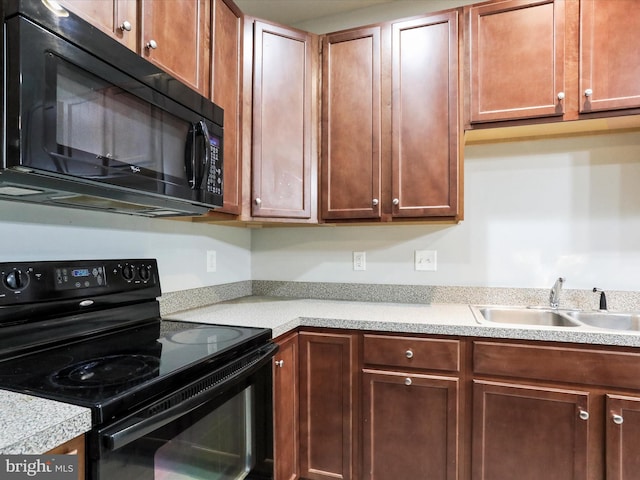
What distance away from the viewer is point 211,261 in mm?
2074

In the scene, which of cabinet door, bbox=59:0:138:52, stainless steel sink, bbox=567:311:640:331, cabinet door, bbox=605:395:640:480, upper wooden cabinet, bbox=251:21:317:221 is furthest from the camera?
upper wooden cabinet, bbox=251:21:317:221

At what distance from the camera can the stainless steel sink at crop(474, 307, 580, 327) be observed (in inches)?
71.6

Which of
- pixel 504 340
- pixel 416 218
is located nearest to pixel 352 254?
pixel 416 218

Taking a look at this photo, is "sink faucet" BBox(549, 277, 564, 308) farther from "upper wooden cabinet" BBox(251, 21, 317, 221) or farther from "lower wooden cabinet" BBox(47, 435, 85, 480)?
"lower wooden cabinet" BBox(47, 435, 85, 480)

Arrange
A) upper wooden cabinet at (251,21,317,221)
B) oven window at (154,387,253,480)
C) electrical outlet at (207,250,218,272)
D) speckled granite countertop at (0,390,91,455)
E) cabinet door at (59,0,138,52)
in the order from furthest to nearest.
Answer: electrical outlet at (207,250,218,272), upper wooden cabinet at (251,21,317,221), cabinet door at (59,0,138,52), oven window at (154,387,253,480), speckled granite countertop at (0,390,91,455)

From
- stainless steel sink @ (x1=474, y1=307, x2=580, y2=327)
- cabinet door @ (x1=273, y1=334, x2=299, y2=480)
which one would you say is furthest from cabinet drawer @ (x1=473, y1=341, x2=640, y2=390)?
cabinet door @ (x1=273, y1=334, x2=299, y2=480)

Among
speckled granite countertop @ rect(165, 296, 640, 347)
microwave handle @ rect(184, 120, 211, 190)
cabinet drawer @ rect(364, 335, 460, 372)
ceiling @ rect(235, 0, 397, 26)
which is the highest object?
ceiling @ rect(235, 0, 397, 26)

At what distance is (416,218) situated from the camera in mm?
1854

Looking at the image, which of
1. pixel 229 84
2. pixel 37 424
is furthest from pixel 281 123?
pixel 37 424

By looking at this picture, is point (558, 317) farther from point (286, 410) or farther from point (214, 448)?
point (214, 448)

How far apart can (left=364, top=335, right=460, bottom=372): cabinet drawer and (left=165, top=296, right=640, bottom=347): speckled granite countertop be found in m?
0.04

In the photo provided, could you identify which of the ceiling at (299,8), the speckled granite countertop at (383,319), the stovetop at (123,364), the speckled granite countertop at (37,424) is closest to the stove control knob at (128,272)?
the stovetop at (123,364)

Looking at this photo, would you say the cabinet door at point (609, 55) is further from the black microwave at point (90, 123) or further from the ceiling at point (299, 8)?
the black microwave at point (90, 123)

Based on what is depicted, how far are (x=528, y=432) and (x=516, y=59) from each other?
158 centimetres
